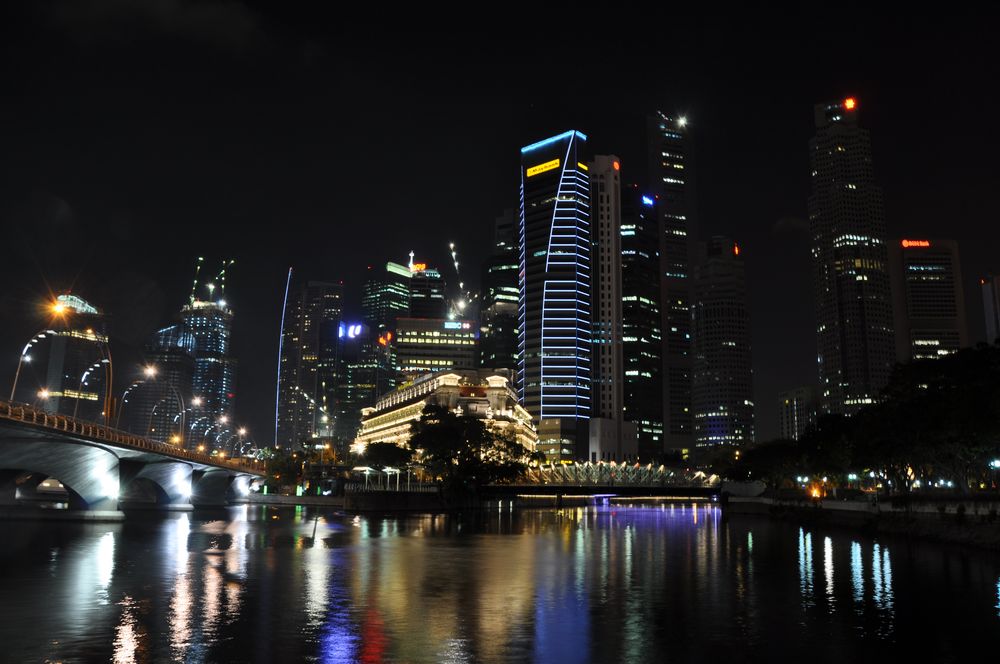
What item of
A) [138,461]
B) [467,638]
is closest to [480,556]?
[467,638]

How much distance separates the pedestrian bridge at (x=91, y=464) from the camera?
70438 millimetres

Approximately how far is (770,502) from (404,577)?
352 ft

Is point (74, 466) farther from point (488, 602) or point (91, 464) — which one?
point (488, 602)

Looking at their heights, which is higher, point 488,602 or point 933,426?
point 933,426

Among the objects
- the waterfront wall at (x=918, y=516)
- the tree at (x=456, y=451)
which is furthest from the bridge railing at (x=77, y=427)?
the waterfront wall at (x=918, y=516)

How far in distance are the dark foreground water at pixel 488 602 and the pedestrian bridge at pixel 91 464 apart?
11.3 m

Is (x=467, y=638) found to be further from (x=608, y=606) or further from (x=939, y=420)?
(x=939, y=420)

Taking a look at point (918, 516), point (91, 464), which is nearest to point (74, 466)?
point (91, 464)

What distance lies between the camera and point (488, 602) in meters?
Answer: 32.7

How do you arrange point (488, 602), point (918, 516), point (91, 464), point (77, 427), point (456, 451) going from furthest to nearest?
point (456, 451), point (91, 464), point (77, 427), point (918, 516), point (488, 602)

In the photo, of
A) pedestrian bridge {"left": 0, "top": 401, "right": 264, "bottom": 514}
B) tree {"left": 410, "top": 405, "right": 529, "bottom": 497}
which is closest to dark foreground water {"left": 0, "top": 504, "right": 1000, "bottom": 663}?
pedestrian bridge {"left": 0, "top": 401, "right": 264, "bottom": 514}

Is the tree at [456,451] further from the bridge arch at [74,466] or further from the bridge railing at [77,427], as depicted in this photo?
the bridge arch at [74,466]

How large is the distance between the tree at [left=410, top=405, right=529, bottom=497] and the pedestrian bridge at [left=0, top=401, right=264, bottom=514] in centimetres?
3386

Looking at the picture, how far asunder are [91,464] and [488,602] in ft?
238
